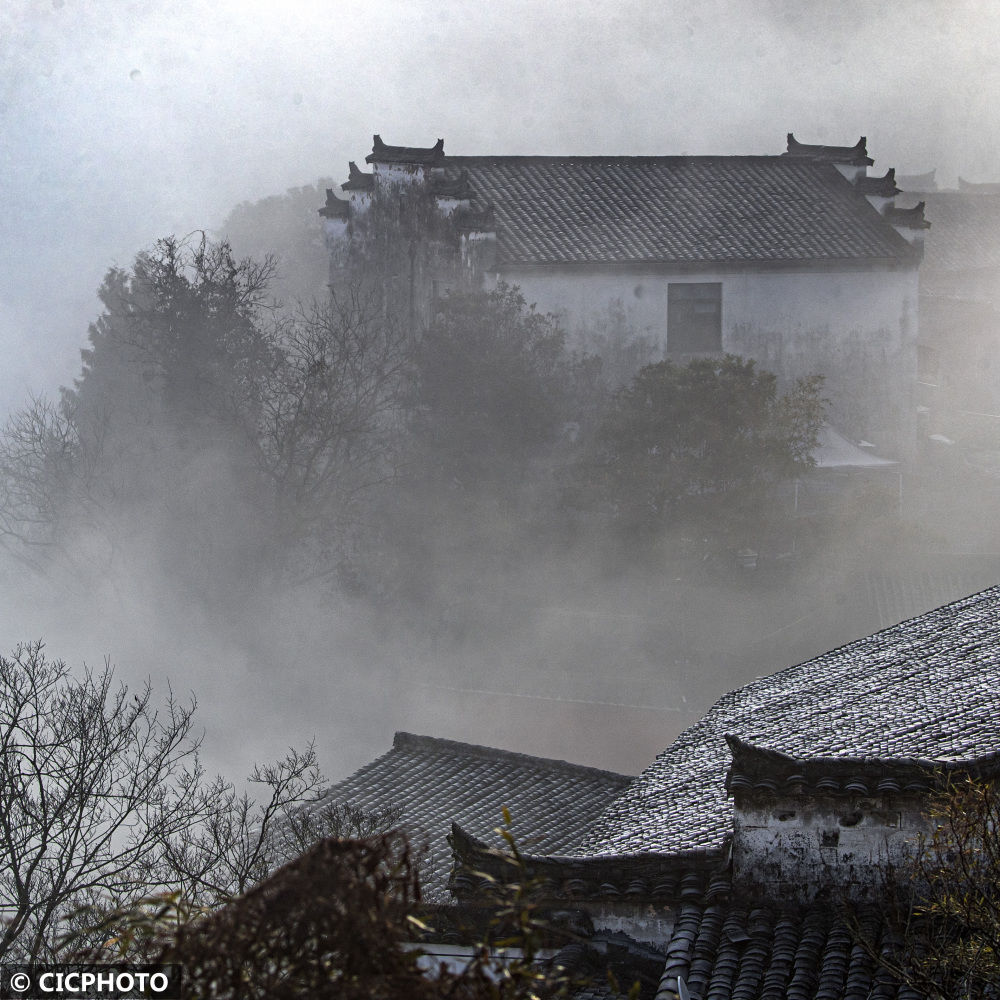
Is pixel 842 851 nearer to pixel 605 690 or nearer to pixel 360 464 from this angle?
pixel 605 690

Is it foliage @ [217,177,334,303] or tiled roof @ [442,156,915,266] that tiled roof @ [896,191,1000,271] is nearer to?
tiled roof @ [442,156,915,266]

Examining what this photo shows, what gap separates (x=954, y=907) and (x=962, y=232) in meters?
40.5

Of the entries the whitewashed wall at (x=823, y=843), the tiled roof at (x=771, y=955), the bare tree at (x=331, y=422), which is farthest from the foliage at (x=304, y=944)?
the bare tree at (x=331, y=422)

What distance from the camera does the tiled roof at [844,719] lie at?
8375 millimetres

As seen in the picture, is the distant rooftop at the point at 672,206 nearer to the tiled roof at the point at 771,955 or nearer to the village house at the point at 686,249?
the village house at the point at 686,249

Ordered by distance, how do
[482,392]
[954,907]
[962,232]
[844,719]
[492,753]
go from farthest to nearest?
[962,232]
[482,392]
[492,753]
[844,719]
[954,907]

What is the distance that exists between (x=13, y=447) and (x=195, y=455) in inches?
232

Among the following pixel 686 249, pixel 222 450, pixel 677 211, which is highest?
pixel 677 211

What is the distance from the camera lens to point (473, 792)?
13680 mm

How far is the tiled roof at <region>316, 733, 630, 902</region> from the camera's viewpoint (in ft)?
41.1

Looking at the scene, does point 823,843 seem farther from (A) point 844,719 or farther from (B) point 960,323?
(B) point 960,323

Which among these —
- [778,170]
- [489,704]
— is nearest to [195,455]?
[489,704]

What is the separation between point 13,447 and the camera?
3053cm

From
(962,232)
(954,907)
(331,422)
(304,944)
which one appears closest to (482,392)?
(331,422)
